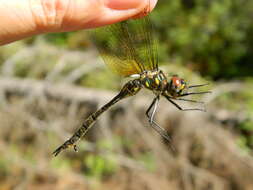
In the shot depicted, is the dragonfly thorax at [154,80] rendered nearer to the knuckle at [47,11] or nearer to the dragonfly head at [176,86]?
the dragonfly head at [176,86]

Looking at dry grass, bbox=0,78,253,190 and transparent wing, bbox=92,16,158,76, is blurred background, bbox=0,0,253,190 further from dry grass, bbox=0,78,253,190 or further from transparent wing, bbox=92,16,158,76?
transparent wing, bbox=92,16,158,76

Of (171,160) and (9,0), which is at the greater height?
(9,0)

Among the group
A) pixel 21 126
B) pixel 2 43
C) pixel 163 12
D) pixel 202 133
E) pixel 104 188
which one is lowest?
pixel 104 188

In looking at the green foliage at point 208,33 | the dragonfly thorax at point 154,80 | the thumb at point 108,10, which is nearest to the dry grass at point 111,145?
the green foliage at point 208,33

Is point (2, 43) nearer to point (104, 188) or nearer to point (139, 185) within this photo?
point (139, 185)

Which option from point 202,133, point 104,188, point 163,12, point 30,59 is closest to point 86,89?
point 30,59
